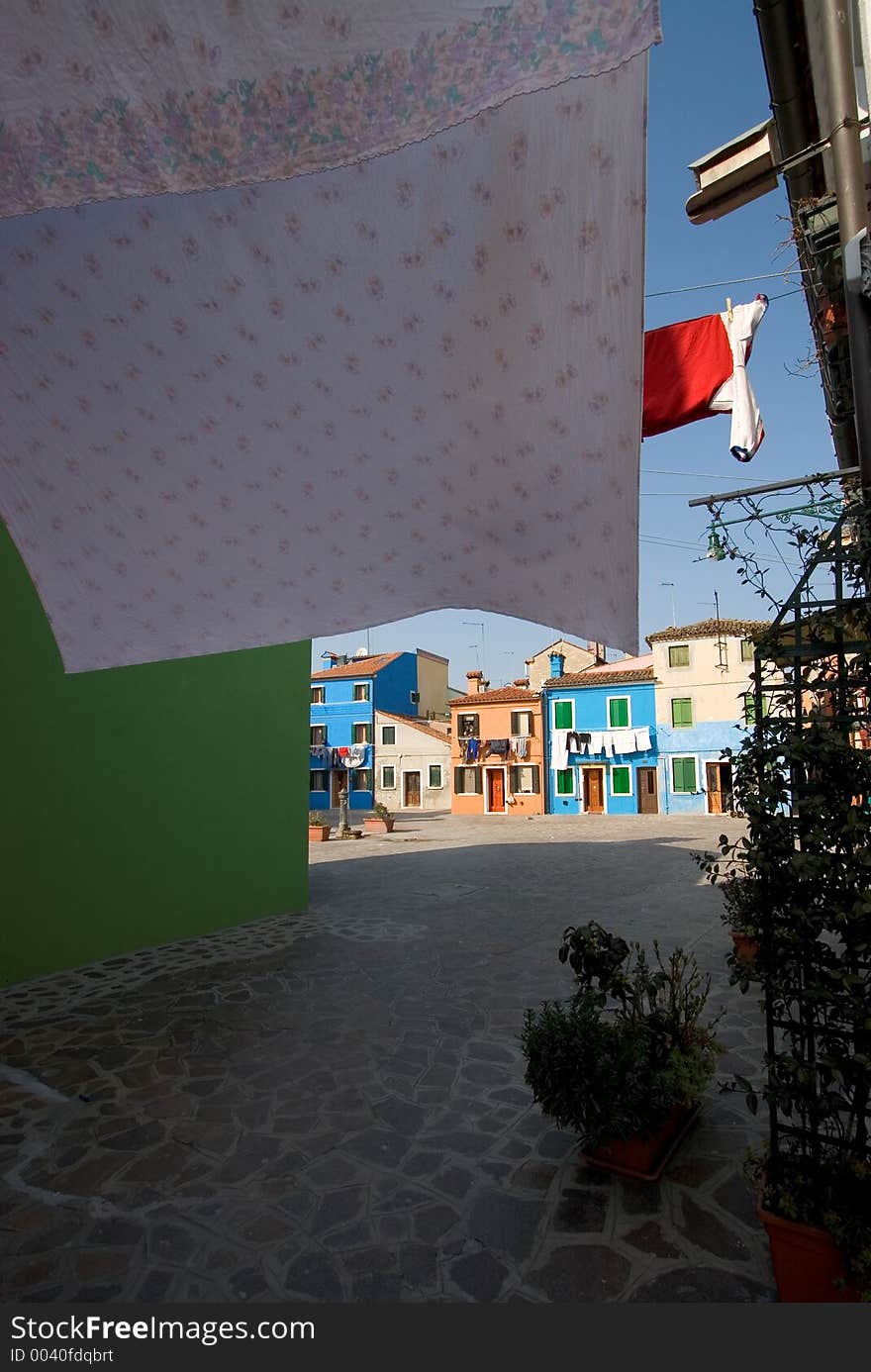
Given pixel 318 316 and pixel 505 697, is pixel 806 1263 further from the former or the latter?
pixel 505 697

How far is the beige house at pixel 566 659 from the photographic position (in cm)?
4100

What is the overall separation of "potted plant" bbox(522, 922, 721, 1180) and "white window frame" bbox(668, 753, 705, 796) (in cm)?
3073

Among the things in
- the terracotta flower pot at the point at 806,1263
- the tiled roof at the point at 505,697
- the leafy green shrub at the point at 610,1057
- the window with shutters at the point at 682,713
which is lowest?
the terracotta flower pot at the point at 806,1263

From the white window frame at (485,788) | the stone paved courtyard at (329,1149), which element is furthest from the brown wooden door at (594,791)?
the stone paved courtyard at (329,1149)

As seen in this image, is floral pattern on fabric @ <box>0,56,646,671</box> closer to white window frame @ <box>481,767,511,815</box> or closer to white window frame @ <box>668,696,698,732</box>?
white window frame @ <box>668,696,698,732</box>

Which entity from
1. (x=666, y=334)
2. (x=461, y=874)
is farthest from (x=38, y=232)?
(x=461, y=874)

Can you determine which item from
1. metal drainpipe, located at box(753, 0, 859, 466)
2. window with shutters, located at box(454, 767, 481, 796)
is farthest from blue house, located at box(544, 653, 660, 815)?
metal drainpipe, located at box(753, 0, 859, 466)

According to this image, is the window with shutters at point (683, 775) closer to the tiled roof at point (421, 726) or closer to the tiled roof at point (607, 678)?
the tiled roof at point (607, 678)

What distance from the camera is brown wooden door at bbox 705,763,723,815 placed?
32250 millimetres

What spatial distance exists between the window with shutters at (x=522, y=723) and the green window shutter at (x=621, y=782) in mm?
4656

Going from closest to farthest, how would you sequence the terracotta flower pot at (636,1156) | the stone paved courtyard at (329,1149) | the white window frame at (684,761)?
1. the stone paved courtyard at (329,1149)
2. the terracotta flower pot at (636,1156)
3. the white window frame at (684,761)

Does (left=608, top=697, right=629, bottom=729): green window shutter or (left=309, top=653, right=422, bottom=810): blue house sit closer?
(left=608, top=697, right=629, bottom=729): green window shutter

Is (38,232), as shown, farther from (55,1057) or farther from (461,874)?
(461,874)

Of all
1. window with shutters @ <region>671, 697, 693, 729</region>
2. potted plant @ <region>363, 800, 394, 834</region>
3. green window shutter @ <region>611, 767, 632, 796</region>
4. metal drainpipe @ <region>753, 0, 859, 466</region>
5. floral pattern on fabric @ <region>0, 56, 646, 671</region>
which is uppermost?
metal drainpipe @ <region>753, 0, 859, 466</region>
